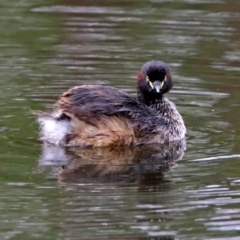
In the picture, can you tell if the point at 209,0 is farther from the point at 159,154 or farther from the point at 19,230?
the point at 19,230

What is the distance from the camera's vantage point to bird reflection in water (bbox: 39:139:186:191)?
7.72m

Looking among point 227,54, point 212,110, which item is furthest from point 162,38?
point 212,110

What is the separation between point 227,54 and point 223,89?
1.56m

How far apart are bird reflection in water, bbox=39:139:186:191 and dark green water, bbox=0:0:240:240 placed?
0.01 metres

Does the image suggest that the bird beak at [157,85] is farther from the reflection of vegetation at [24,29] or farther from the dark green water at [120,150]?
the reflection of vegetation at [24,29]

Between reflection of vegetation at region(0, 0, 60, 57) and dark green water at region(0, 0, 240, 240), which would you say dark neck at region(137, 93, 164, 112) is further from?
reflection of vegetation at region(0, 0, 60, 57)

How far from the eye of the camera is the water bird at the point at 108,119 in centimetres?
875

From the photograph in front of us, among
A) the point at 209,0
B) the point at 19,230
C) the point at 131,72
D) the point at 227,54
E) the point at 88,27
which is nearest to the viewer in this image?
the point at 19,230

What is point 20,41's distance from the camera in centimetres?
1256

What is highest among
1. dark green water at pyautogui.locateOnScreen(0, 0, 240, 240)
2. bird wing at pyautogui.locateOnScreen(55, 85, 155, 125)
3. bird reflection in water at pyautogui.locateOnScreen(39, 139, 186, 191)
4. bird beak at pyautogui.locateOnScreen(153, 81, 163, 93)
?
bird beak at pyautogui.locateOnScreen(153, 81, 163, 93)

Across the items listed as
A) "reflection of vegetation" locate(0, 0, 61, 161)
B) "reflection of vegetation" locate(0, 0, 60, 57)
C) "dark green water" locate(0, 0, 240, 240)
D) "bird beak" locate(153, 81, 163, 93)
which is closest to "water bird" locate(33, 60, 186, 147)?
"bird beak" locate(153, 81, 163, 93)

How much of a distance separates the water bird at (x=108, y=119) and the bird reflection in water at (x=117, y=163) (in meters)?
0.09

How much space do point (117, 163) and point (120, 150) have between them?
1.67ft

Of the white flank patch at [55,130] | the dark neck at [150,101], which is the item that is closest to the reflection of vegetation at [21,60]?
the white flank patch at [55,130]
